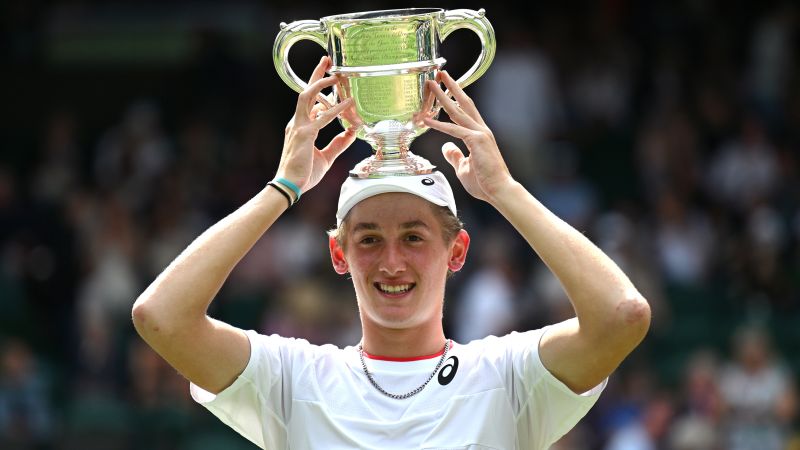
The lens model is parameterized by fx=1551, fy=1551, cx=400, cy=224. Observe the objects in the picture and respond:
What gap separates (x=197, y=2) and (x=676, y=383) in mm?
6494

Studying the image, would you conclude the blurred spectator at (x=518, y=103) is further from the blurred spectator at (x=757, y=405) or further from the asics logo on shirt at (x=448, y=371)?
the asics logo on shirt at (x=448, y=371)

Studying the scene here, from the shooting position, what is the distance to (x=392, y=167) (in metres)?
4.04

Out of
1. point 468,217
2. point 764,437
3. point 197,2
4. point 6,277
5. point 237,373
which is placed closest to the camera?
point 237,373

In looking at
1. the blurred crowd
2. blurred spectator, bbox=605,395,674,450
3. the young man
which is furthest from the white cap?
blurred spectator, bbox=605,395,674,450

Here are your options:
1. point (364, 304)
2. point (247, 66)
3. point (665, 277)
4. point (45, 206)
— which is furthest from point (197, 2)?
point (364, 304)

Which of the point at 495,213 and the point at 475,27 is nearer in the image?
the point at 475,27

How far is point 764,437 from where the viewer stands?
31.0 ft

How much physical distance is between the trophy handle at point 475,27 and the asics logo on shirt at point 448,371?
0.72 metres

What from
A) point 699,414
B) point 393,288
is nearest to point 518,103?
point 699,414

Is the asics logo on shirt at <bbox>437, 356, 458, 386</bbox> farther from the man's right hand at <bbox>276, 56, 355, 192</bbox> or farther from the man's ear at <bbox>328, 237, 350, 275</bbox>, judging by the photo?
the man's right hand at <bbox>276, 56, 355, 192</bbox>

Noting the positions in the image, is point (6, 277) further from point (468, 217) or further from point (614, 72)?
point (614, 72)

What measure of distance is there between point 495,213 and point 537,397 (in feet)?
23.1

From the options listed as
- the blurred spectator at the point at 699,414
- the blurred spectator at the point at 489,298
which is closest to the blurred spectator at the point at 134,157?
the blurred spectator at the point at 489,298

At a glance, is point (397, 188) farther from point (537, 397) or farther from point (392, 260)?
point (537, 397)
